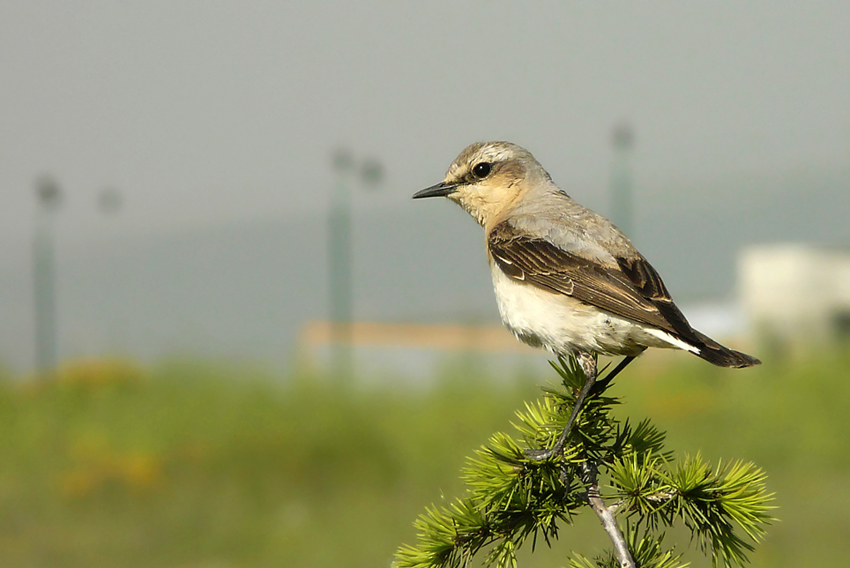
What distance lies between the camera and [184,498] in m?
19.7

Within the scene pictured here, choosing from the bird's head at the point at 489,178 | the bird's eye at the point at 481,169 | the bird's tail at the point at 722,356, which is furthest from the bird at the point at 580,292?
the bird's eye at the point at 481,169

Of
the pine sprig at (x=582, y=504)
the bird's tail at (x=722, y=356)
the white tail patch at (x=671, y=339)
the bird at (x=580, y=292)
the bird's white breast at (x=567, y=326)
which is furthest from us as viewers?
the bird's white breast at (x=567, y=326)

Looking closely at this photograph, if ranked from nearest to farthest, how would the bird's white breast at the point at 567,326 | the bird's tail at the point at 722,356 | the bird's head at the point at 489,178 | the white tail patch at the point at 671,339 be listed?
the bird's tail at the point at 722,356 < the white tail patch at the point at 671,339 < the bird's white breast at the point at 567,326 < the bird's head at the point at 489,178

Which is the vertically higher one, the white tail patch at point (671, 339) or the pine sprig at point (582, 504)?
the white tail patch at point (671, 339)

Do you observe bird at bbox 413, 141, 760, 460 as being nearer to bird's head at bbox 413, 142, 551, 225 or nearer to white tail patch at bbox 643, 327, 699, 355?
white tail patch at bbox 643, 327, 699, 355

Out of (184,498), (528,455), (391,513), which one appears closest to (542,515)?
(528,455)

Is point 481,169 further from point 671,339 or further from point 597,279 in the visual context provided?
point 671,339

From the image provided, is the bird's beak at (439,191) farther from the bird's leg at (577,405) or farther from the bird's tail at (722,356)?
the bird's tail at (722,356)

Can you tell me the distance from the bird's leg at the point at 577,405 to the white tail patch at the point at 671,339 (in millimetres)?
336

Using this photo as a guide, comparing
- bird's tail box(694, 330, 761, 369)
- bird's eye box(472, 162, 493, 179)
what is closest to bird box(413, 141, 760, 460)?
bird's tail box(694, 330, 761, 369)

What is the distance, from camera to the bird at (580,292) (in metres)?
5.17

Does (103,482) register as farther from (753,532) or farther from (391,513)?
(753,532)

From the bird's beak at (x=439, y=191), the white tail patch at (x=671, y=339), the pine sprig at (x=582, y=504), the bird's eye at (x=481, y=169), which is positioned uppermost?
the bird's eye at (x=481, y=169)

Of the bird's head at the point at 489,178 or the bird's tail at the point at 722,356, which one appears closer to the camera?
the bird's tail at the point at 722,356
